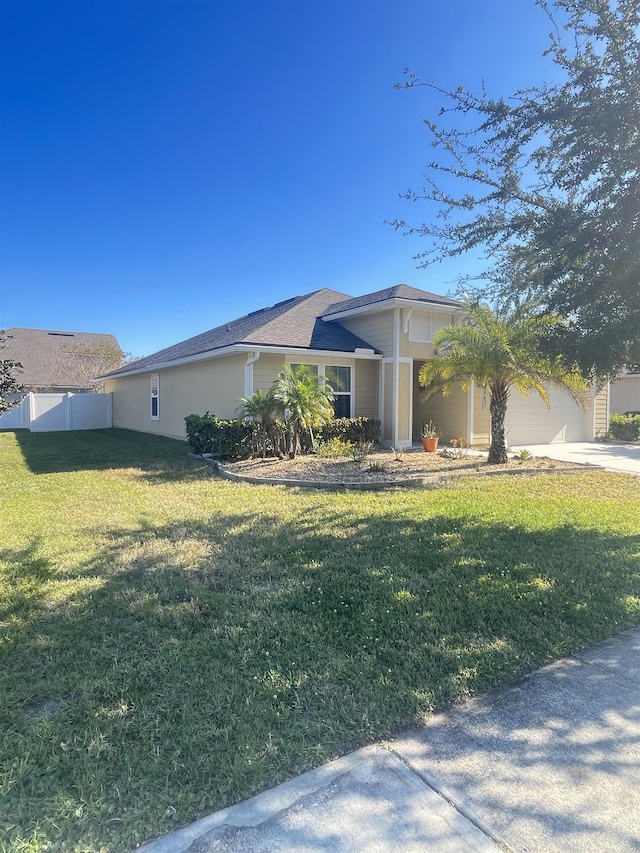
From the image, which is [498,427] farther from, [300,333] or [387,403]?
[300,333]

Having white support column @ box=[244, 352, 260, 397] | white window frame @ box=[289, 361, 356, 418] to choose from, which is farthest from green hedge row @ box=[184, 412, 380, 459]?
white support column @ box=[244, 352, 260, 397]

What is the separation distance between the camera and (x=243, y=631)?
137 inches

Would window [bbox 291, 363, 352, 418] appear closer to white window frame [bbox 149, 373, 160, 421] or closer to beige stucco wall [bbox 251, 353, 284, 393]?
beige stucco wall [bbox 251, 353, 284, 393]

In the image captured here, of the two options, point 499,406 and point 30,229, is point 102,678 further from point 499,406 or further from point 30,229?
point 30,229

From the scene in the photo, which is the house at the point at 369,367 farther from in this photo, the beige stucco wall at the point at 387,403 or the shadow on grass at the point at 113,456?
the shadow on grass at the point at 113,456

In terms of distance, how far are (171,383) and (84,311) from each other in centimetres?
1928

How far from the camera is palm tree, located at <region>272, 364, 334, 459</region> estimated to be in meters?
11.0

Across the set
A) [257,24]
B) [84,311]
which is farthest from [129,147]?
[84,311]

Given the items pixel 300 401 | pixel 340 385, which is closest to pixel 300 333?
pixel 340 385

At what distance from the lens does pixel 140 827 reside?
6.27 feet

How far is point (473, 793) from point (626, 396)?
102 ft

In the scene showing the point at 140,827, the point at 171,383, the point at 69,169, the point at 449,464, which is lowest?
the point at 140,827

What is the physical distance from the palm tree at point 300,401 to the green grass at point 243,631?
4.09m

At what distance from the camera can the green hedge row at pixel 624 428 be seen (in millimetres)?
17217
